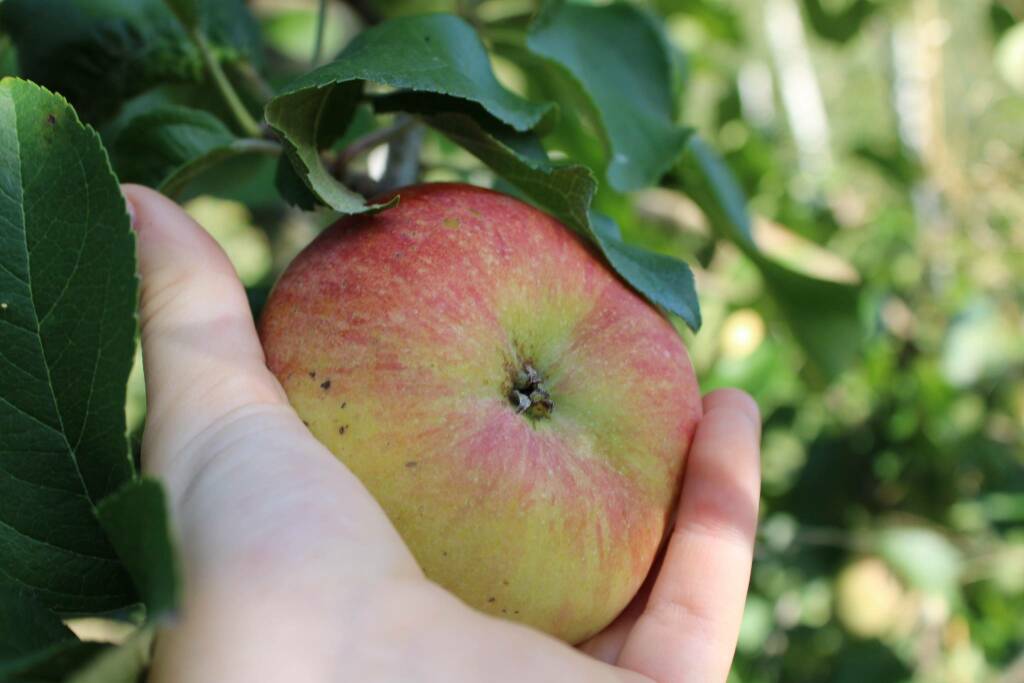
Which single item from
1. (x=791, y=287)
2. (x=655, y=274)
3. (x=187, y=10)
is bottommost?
(x=791, y=287)

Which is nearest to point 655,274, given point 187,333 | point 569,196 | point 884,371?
point 569,196

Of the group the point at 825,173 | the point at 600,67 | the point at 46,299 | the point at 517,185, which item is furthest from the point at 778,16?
the point at 46,299

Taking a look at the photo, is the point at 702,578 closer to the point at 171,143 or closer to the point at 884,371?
the point at 171,143

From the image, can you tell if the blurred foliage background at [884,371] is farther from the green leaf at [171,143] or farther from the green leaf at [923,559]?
the green leaf at [171,143]

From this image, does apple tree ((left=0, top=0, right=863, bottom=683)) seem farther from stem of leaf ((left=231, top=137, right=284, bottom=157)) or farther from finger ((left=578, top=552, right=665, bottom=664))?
finger ((left=578, top=552, right=665, bottom=664))

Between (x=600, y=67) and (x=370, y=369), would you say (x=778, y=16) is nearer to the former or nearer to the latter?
(x=600, y=67)

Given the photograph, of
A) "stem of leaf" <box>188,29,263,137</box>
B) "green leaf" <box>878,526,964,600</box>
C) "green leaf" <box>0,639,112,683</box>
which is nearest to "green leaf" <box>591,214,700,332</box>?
"stem of leaf" <box>188,29,263,137</box>

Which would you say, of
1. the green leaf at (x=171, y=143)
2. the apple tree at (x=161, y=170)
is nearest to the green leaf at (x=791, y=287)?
the apple tree at (x=161, y=170)
